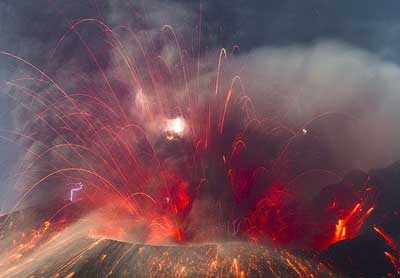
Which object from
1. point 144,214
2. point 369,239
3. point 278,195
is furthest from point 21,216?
point 369,239

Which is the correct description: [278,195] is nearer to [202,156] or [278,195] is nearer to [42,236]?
[202,156]

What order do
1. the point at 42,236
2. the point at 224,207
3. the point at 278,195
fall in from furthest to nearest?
1. the point at 278,195
2. the point at 224,207
3. the point at 42,236

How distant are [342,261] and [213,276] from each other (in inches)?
302

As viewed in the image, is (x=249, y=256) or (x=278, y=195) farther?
(x=278, y=195)

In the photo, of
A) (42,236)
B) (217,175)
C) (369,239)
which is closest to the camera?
(369,239)

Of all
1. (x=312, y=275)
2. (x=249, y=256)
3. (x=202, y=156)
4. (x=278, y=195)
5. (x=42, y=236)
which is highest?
(x=202, y=156)

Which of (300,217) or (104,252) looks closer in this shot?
(104,252)

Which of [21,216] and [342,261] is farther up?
[21,216]

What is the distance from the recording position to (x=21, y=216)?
28250mm

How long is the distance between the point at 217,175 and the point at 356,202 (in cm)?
1217

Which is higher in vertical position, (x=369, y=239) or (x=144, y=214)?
(x=144, y=214)

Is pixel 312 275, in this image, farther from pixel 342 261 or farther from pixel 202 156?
pixel 202 156

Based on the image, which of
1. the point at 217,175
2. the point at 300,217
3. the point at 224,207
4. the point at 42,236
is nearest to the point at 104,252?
the point at 42,236

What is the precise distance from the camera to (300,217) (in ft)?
102
